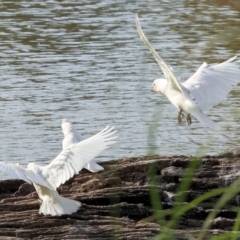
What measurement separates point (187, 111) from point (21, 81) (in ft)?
19.1

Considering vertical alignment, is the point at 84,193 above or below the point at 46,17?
above

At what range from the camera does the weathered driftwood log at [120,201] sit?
5.49m

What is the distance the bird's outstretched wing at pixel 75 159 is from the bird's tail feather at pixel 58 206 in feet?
0.40

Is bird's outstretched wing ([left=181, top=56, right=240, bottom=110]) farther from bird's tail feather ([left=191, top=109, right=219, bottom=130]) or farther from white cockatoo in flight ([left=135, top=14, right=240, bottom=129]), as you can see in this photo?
bird's tail feather ([left=191, top=109, right=219, bottom=130])

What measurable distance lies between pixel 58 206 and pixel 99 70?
787 centimetres

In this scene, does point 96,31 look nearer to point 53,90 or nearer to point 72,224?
point 53,90

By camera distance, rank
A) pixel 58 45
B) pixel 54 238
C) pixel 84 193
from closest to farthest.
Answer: pixel 54 238
pixel 84 193
pixel 58 45

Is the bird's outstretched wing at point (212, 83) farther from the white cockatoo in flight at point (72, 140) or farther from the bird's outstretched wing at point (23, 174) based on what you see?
the bird's outstretched wing at point (23, 174)

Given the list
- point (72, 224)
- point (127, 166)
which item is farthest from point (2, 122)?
point (72, 224)

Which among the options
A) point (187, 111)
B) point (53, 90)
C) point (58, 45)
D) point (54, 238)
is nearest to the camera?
point (54, 238)

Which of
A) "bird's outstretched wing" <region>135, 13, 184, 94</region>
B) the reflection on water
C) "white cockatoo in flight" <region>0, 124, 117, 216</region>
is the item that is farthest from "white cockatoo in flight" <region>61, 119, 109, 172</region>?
"bird's outstretched wing" <region>135, 13, 184, 94</region>

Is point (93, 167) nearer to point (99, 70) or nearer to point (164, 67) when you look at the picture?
point (164, 67)

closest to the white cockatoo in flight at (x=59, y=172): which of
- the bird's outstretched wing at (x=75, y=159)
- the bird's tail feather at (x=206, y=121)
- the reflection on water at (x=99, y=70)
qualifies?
the bird's outstretched wing at (x=75, y=159)

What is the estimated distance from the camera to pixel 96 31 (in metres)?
16.4
